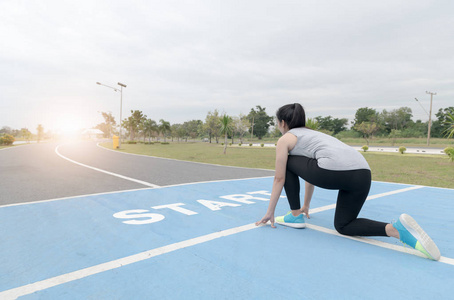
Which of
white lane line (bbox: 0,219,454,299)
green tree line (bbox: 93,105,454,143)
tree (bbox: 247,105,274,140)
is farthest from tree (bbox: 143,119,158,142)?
white lane line (bbox: 0,219,454,299)

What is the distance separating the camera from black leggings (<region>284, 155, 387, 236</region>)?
8.49ft

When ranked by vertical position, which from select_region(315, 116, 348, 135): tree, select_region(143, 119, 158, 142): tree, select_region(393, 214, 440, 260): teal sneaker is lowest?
select_region(393, 214, 440, 260): teal sneaker

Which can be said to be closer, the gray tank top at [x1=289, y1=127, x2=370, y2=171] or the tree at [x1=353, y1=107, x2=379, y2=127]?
the gray tank top at [x1=289, y1=127, x2=370, y2=171]

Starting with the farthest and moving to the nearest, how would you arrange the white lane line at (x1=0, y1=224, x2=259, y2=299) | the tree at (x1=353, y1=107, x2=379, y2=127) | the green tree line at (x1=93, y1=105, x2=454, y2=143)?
the tree at (x1=353, y1=107, x2=379, y2=127) → the green tree line at (x1=93, y1=105, x2=454, y2=143) → the white lane line at (x1=0, y1=224, x2=259, y2=299)

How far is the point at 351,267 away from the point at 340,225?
2.13 feet

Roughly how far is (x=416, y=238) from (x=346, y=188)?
27.9 inches

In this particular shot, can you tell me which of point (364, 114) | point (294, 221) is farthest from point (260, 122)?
point (294, 221)

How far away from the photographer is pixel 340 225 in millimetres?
2824

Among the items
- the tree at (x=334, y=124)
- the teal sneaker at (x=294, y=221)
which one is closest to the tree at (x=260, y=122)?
the tree at (x=334, y=124)

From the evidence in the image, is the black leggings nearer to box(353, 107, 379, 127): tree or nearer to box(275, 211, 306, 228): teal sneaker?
box(275, 211, 306, 228): teal sneaker

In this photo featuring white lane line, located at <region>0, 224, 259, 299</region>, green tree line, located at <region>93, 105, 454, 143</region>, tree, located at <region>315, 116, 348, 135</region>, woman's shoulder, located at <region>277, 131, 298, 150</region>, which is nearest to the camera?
white lane line, located at <region>0, 224, 259, 299</region>

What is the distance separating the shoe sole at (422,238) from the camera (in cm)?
233

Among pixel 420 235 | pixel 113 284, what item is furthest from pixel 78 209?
pixel 420 235

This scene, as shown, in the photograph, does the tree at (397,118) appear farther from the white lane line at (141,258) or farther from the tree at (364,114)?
the white lane line at (141,258)
